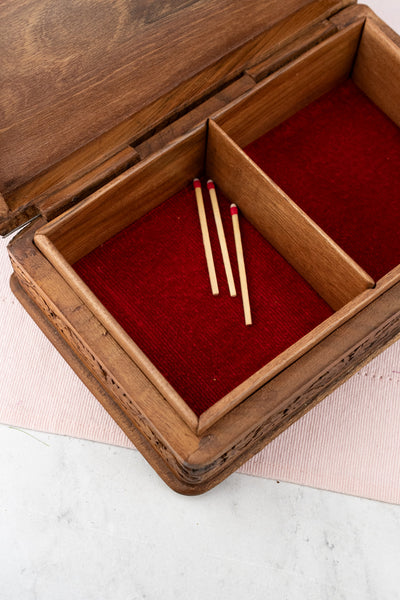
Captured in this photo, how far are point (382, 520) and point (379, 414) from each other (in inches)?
8.3

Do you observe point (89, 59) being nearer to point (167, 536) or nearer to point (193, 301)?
point (193, 301)

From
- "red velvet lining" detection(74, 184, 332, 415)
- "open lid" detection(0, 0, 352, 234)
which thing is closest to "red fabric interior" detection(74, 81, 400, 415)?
"red velvet lining" detection(74, 184, 332, 415)

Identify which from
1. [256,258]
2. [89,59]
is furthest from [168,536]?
[89,59]

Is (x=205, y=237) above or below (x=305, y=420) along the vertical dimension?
above

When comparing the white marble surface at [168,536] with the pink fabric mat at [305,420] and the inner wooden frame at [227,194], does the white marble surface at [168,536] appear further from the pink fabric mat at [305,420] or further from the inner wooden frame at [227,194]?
the inner wooden frame at [227,194]

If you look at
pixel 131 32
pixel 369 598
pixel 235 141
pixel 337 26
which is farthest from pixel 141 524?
pixel 337 26

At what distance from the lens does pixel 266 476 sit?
1.69 metres

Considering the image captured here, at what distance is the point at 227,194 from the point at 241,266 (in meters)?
0.16

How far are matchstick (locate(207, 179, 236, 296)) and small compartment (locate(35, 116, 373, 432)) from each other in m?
0.02

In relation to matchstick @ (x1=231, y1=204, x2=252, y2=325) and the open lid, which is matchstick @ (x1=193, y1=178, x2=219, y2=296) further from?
the open lid

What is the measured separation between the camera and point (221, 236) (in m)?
1.62

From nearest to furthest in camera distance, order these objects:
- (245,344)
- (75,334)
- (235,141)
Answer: (75,334), (245,344), (235,141)

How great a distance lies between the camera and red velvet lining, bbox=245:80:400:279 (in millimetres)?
1631

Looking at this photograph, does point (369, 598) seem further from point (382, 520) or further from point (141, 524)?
point (141, 524)
